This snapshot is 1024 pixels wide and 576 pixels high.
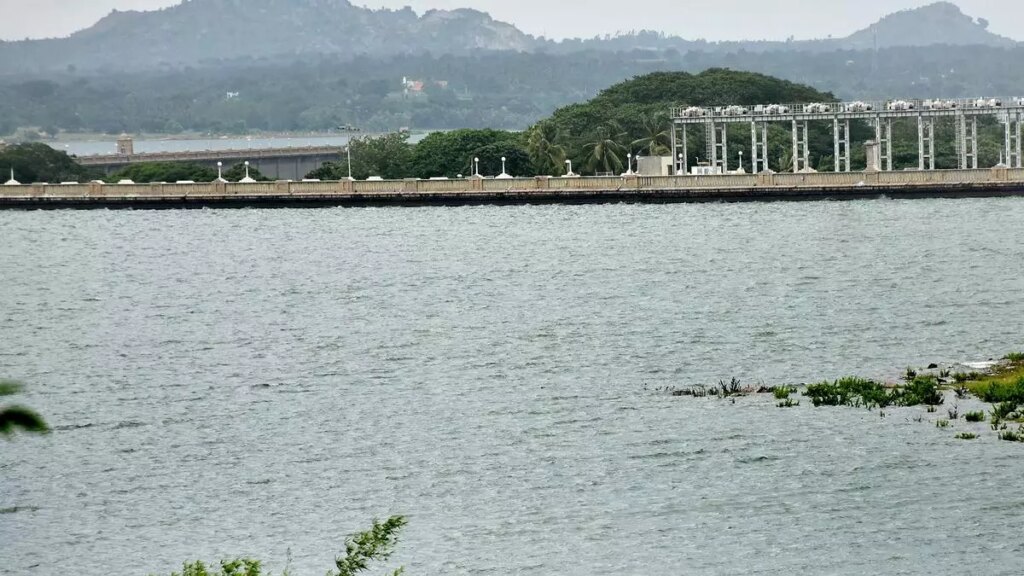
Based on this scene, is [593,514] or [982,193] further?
[982,193]

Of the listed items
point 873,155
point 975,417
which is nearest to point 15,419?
point 975,417

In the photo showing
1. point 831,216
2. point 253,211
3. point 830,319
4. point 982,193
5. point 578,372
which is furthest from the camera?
point 253,211

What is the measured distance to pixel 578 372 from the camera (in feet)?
188

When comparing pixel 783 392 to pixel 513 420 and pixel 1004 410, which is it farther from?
pixel 513 420

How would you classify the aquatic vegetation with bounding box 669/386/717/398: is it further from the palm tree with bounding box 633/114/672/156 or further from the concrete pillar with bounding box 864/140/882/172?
the palm tree with bounding box 633/114/672/156

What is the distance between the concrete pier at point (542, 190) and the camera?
475 feet

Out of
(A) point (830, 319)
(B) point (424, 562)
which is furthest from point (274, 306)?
(B) point (424, 562)

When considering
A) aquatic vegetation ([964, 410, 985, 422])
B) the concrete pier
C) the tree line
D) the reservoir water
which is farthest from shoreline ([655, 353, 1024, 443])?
the tree line

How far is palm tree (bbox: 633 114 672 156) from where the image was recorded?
571ft

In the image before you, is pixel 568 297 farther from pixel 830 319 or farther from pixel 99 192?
pixel 99 192

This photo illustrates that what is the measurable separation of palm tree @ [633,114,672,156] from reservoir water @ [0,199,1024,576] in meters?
70.1

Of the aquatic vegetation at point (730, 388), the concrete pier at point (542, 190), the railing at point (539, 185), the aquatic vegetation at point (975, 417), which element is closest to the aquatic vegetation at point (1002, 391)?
the aquatic vegetation at point (975, 417)

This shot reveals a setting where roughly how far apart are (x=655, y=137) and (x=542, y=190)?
1007 inches

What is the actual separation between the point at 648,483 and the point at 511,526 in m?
4.16
